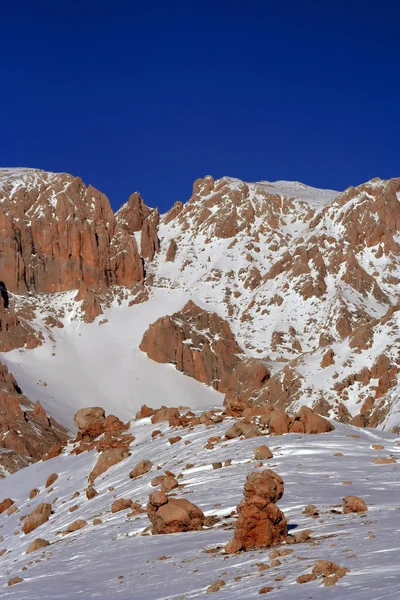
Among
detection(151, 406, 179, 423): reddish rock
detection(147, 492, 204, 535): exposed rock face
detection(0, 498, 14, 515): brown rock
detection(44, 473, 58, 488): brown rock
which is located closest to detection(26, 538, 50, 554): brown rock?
detection(147, 492, 204, 535): exposed rock face

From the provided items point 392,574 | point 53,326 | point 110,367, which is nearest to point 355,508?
point 392,574

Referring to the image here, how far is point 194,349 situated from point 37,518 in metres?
127

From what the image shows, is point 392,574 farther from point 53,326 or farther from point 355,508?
point 53,326

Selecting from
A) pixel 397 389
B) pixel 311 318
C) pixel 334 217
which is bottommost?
pixel 397 389

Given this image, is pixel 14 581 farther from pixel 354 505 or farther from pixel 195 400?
pixel 195 400

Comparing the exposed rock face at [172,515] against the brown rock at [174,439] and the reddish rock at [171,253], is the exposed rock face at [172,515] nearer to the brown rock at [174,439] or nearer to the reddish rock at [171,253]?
the brown rock at [174,439]

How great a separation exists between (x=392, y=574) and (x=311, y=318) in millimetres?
153016

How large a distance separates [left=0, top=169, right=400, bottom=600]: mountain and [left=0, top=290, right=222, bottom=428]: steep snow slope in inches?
19.7

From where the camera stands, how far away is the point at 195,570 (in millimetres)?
15031

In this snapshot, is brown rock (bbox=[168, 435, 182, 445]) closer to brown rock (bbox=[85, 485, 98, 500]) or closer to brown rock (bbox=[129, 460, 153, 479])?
brown rock (bbox=[129, 460, 153, 479])

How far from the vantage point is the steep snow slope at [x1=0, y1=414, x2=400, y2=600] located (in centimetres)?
1320

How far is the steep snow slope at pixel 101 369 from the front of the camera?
137000 mm

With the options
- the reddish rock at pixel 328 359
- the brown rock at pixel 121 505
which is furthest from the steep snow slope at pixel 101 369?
the brown rock at pixel 121 505

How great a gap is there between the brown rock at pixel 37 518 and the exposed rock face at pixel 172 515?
33.6ft
